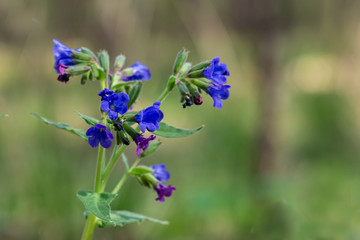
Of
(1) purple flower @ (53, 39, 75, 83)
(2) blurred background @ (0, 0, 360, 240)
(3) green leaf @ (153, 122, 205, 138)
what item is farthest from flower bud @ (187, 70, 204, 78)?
(2) blurred background @ (0, 0, 360, 240)

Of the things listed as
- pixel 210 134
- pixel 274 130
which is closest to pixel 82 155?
pixel 210 134

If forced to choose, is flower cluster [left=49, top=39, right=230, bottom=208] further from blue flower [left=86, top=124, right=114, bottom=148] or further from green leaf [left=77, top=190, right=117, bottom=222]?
green leaf [left=77, top=190, right=117, bottom=222]

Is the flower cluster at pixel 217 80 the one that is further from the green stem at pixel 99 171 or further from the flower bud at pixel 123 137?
the green stem at pixel 99 171

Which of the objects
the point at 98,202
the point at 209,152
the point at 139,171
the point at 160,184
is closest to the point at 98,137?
the point at 98,202

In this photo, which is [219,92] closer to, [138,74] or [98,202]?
[138,74]

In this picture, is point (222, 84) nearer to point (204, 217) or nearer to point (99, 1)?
point (204, 217)
